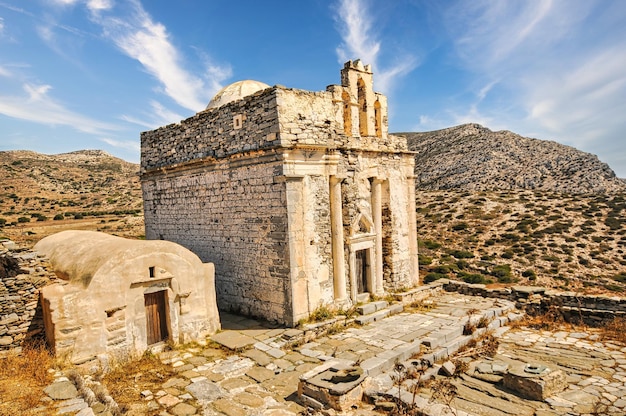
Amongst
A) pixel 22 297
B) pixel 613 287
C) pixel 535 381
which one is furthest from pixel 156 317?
pixel 613 287

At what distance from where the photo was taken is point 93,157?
6831cm

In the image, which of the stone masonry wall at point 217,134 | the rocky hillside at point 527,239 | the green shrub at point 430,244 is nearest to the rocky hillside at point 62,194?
the stone masonry wall at point 217,134

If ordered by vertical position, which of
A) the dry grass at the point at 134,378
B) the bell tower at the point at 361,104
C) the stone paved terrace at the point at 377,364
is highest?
the bell tower at the point at 361,104

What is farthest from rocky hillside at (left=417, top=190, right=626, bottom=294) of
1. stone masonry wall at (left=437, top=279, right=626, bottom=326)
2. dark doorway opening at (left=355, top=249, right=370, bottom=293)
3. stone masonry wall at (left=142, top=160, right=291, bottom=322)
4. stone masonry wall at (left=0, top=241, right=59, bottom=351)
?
stone masonry wall at (left=0, top=241, right=59, bottom=351)

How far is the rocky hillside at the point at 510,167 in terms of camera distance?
4266 cm

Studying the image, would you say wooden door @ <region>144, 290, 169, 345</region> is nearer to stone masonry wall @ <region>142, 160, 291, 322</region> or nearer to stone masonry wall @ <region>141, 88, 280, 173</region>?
stone masonry wall @ <region>142, 160, 291, 322</region>

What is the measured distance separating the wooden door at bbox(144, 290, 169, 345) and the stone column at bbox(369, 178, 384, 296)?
22.8 ft

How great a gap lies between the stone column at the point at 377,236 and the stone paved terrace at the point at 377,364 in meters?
1.57

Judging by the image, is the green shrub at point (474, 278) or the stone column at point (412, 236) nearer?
the stone column at point (412, 236)

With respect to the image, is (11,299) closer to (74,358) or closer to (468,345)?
(74,358)

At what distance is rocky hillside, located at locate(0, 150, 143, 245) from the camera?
3318 cm

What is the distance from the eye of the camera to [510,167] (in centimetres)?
4669

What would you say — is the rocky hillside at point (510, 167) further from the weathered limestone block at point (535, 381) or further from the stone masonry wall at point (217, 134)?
the weathered limestone block at point (535, 381)

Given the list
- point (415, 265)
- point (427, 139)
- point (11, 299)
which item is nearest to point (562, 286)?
point (415, 265)
